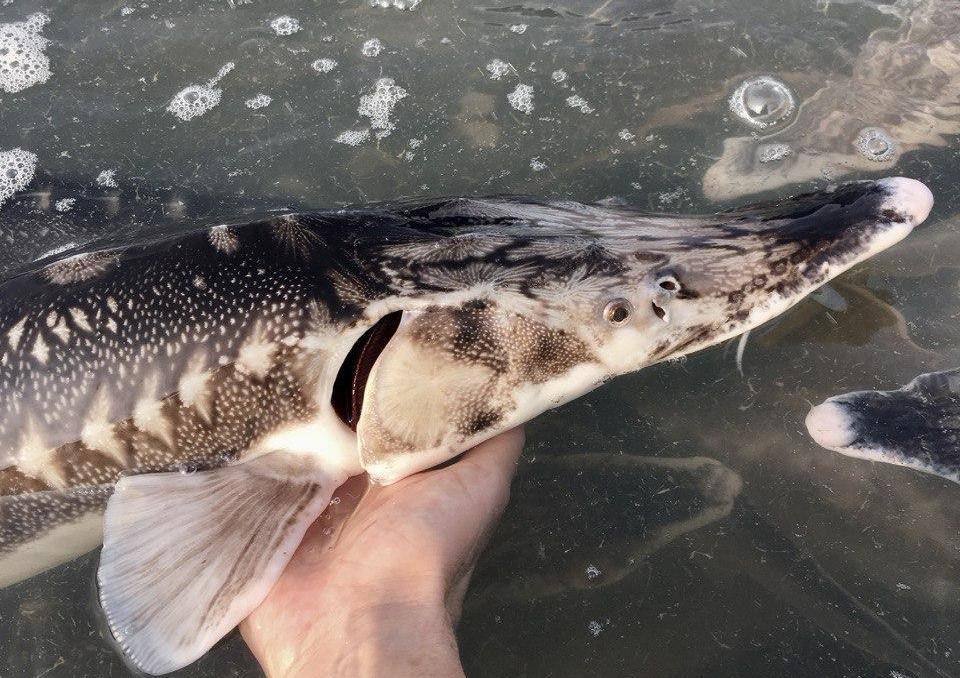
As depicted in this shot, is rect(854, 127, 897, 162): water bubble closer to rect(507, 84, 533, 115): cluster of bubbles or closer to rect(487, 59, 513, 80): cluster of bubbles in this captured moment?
rect(507, 84, 533, 115): cluster of bubbles

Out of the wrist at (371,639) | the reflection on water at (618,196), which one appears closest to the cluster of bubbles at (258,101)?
the reflection on water at (618,196)

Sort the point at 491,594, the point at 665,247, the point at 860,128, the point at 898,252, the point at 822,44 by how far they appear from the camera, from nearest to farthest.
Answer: the point at 665,247 < the point at 491,594 < the point at 898,252 < the point at 860,128 < the point at 822,44

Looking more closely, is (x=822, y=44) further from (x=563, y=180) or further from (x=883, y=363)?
(x=883, y=363)

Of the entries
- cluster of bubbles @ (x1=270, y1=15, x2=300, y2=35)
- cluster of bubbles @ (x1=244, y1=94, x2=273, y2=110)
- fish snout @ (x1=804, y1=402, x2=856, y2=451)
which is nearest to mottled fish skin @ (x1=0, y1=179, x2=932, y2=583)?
fish snout @ (x1=804, y1=402, x2=856, y2=451)

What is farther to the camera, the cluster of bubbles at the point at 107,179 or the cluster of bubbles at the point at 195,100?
the cluster of bubbles at the point at 195,100

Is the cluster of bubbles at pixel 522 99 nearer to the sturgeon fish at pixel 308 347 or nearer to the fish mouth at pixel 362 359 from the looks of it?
the sturgeon fish at pixel 308 347

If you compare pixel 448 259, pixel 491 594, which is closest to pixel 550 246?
pixel 448 259

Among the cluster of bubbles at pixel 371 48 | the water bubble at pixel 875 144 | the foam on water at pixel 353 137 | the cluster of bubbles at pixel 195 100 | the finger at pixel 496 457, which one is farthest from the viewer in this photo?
the cluster of bubbles at pixel 371 48
